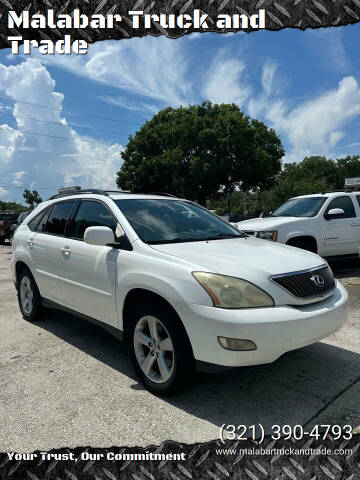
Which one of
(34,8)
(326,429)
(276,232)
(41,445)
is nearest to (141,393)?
(41,445)

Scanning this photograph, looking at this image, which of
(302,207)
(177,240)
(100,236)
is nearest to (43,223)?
(100,236)

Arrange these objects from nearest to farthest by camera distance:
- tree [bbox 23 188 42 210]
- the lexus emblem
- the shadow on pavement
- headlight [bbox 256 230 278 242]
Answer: the shadow on pavement → the lexus emblem → headlight [bbox 256 230 278 242] → tree [bbox 23 188 42 210]

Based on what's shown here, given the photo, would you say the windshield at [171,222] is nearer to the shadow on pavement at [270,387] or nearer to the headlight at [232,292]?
the headlight at [232,292]

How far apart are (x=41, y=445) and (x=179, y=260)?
1.48 meters

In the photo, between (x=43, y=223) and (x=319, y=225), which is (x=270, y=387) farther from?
(x=319, y=225)

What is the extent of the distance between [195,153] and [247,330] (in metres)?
31.4

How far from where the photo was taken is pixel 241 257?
9.48ft

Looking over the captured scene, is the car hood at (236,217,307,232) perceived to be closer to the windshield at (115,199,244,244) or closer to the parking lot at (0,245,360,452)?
the windshield at (115,199,244,244)

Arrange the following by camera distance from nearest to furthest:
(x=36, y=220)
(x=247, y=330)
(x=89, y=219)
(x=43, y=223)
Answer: (x=247, y=330) → (x=89, y=219) → (x=43, y=223) → (x=36, y=220)

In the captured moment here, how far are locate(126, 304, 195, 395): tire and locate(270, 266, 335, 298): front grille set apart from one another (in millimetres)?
810

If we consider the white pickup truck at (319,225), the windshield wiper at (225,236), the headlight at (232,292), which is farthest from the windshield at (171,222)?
the white pickup truck at (319,225)

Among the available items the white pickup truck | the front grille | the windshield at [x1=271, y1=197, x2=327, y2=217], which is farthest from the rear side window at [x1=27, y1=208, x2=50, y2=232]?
the windshield at [x1=271, y1=197, x2=327, y2=217]

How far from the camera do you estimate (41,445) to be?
2.27 meters

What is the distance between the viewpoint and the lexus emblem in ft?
9.30
